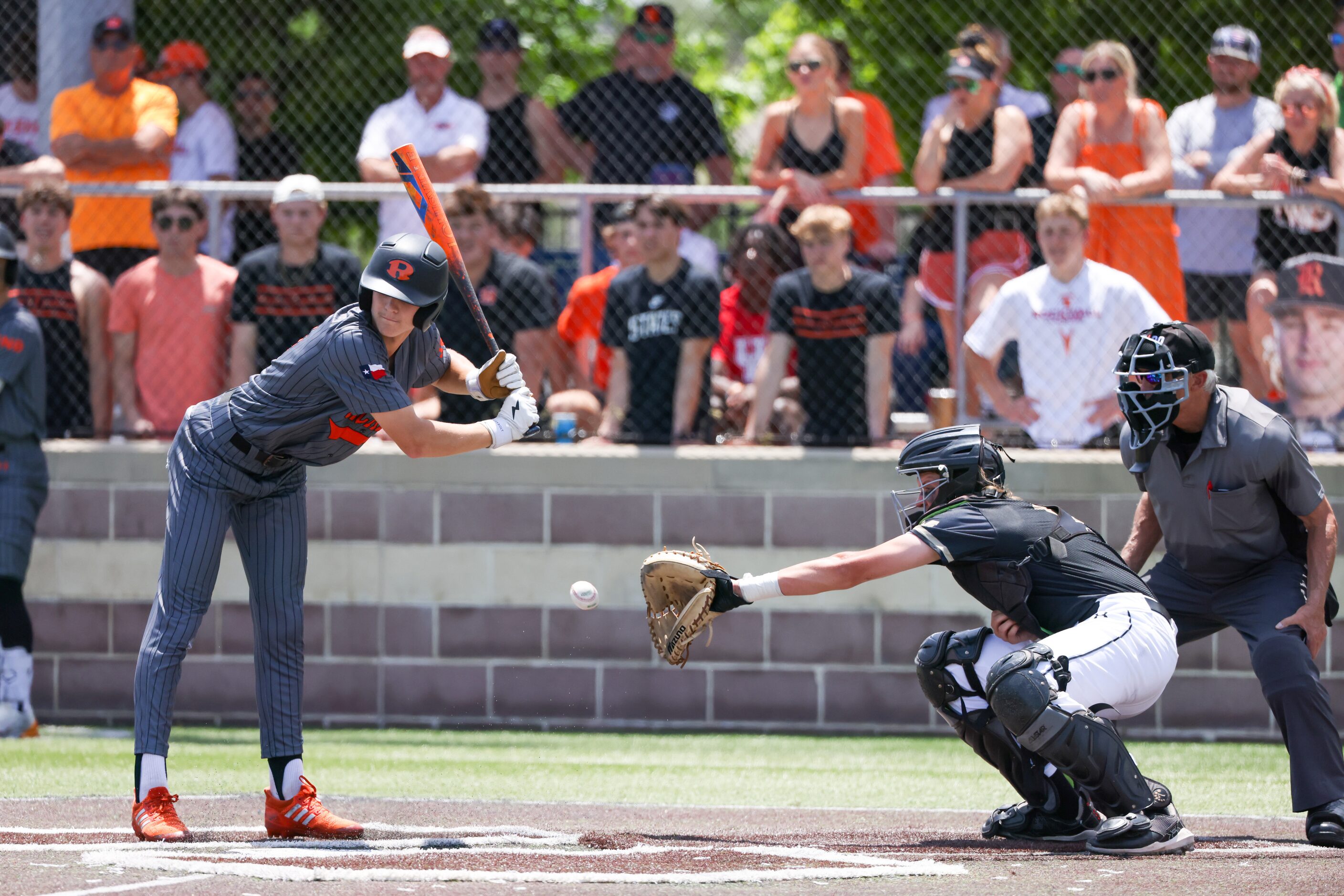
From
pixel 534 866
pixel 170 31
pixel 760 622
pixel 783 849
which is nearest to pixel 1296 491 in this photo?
pixel 783 849

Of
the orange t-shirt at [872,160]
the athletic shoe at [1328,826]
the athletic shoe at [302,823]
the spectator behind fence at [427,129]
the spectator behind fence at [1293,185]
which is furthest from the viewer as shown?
the spectator behind fence at [427,129]

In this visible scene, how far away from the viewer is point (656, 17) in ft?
32.8

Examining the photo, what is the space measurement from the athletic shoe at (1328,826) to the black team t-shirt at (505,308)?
479 centimetres

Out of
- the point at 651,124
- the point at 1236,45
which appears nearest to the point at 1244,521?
the point at 1236,45

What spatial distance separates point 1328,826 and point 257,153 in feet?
23.0

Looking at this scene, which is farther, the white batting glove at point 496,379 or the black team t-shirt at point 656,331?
the black team t-shirt at point 656,331

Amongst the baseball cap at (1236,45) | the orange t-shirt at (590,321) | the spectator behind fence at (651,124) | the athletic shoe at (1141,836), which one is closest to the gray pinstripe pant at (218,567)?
the athletic shoe at (1141,836)

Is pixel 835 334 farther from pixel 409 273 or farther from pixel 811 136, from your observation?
pixel 409 273

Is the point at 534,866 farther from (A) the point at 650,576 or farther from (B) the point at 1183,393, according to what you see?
(B) the point at 1183,393

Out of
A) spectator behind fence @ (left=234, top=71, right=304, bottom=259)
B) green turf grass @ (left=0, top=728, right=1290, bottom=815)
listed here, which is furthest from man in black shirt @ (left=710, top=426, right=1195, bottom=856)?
spectator behind fence @ (left=234, top=71, right=304, bottom=259)

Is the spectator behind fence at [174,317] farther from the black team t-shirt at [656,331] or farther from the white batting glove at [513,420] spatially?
the white batting glove at [513,420]

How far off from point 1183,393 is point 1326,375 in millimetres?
3140

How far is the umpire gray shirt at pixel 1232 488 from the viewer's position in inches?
228

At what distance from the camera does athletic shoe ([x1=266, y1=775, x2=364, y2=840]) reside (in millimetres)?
5543
